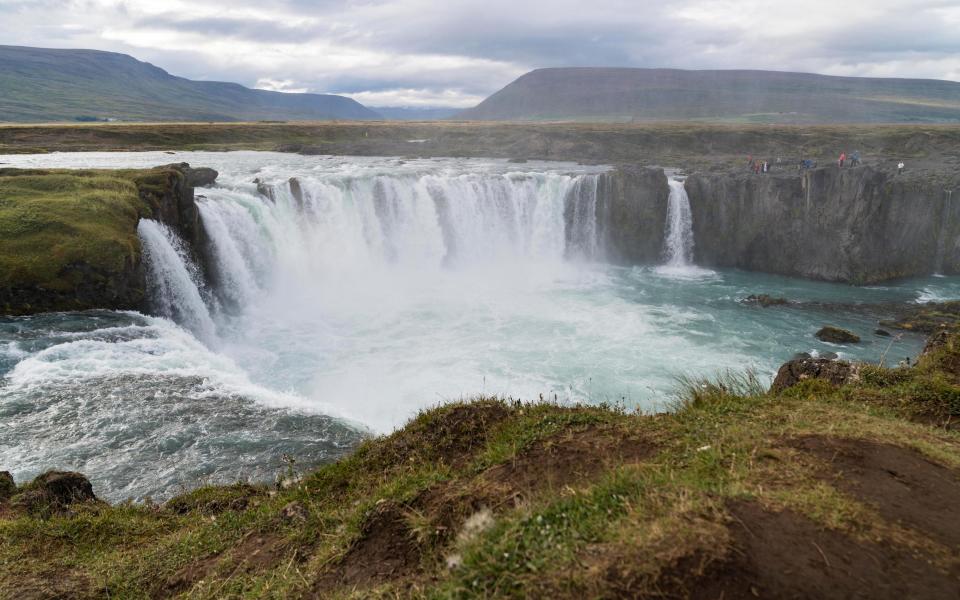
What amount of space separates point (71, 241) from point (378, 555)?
19.5 meters

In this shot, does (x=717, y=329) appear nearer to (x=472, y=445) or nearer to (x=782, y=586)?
(x=472, y=445)

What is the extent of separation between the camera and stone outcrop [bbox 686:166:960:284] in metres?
34.6

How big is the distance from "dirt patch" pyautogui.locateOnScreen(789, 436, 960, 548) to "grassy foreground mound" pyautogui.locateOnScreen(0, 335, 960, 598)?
0.07 ft

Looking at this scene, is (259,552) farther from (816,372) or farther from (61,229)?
(61,229)

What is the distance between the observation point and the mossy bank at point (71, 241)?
1753cm

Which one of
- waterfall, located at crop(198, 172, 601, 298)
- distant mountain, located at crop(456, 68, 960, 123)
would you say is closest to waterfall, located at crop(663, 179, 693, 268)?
waterfall, located at crop(198, 172, 601, 298)

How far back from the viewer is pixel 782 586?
349 cm

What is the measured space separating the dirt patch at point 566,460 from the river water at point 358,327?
3.95 m

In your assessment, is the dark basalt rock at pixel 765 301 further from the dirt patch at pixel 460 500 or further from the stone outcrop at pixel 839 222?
the dirt patch at pixel 460 500

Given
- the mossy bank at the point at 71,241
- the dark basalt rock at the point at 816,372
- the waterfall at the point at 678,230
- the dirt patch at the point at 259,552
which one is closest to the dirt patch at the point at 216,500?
the dirt patch at the point at 259,552

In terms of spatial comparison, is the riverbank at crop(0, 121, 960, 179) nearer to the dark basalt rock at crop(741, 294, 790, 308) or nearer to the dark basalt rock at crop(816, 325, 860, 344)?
the dark basalt rock at crop(741, 294, 790, 308)

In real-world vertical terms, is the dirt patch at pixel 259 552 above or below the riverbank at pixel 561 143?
below

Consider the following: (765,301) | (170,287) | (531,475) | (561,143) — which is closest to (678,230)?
(765,301)

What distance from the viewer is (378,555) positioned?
519cm
